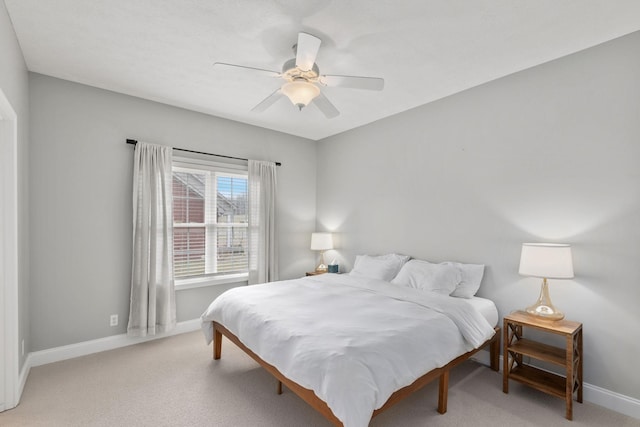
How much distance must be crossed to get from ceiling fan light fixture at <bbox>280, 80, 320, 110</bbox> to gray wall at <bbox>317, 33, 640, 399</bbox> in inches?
51.8

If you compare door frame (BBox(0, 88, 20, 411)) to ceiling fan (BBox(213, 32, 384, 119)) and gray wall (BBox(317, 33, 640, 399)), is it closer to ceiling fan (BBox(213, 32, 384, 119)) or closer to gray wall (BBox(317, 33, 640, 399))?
ceiling fan (BBox(213, 32, 384, 119))

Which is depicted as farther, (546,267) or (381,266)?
(381,266)

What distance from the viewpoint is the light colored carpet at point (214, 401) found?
2166mm

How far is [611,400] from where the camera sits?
233 cm

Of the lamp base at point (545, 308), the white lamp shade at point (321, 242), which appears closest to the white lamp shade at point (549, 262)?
the lamp base at point (545, 308)

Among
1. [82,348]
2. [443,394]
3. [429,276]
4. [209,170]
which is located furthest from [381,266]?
[82,348]

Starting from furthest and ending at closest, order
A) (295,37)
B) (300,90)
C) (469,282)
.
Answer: (469,282) → (300,90) → (295,37)

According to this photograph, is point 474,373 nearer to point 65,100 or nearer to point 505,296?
point 505,296

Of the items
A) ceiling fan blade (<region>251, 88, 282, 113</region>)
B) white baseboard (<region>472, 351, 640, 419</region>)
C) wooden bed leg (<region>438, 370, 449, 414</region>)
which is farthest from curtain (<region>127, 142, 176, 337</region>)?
white baseboard (<region>472, 351, 640, 419</region>)

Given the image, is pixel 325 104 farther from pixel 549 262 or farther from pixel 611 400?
pixel 611 400

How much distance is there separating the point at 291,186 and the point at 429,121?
226cm

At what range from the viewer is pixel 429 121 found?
3.63 metres

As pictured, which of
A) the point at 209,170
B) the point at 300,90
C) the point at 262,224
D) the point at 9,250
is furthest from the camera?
the point at 262,224

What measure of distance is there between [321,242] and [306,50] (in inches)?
118
